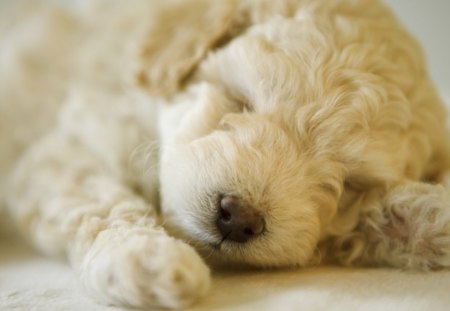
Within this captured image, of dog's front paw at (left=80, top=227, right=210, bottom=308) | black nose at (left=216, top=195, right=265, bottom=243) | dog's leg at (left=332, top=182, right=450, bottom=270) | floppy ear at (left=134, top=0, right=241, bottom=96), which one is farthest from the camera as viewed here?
floppy ear at (left=134, top=0, right=241, bottom=96)

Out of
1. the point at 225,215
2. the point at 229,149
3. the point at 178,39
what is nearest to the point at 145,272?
the point at 225,215

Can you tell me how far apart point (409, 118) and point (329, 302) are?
795 millimetres

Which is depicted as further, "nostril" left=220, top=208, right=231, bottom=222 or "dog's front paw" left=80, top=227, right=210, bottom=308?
"nostril" left=220, top=208, right=231, bottom=222

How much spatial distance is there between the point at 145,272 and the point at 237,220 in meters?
0.28

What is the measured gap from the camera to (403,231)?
1.77m

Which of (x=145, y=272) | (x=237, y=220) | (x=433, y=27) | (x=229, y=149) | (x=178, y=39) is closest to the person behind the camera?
(x=145, y=272)

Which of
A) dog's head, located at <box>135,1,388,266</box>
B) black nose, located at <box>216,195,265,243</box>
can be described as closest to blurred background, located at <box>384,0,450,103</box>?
dog's head, located at <box>135,1,388,266</box>

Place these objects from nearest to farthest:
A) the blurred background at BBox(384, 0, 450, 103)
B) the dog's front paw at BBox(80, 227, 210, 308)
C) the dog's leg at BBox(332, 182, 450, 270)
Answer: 1. the dog's front paw at BBox(80, 227, 210, 308)
2. the dog's leg at BBox(332, 182, 450, 270)
3. the blurred background at BBox(384, 0, 450, 103)

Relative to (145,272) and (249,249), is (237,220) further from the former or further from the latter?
(145,272)

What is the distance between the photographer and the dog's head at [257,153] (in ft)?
4.86

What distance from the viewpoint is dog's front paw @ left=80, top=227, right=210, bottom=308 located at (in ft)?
4.09

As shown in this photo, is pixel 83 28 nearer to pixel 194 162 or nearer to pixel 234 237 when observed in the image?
pixel 194 162

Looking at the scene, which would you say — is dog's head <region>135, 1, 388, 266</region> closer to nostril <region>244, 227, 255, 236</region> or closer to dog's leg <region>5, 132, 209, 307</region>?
nostril <region>244, 227, 255, 236</region>

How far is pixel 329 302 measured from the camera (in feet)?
4.17
